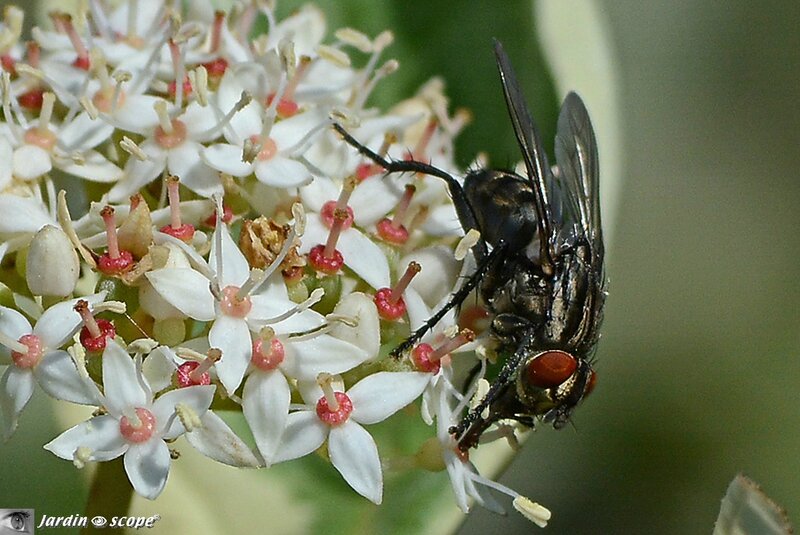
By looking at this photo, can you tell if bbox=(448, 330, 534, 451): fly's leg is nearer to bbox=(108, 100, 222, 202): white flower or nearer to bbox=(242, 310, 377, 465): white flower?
bbox=(242, 310, 377, 465): white flower

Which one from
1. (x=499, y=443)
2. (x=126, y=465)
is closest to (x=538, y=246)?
(x=499, y=443)

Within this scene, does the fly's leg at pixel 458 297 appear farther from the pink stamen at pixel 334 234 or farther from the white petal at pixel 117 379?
the white petal at pixel 117 379

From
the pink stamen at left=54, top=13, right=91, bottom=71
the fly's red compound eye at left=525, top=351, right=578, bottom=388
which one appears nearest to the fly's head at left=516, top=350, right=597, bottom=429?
the fly's red compound eye at left=525, top=351, right=578, bottom=388

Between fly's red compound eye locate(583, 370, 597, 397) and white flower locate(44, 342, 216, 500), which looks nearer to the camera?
white flower locate(44, 342, 216, 500)

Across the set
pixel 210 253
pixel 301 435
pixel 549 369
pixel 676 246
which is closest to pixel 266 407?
pixel 301 435

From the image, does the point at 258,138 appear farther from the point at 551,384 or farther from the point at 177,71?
the point at 551,384

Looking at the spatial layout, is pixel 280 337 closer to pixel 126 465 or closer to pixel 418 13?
pixel 126 465

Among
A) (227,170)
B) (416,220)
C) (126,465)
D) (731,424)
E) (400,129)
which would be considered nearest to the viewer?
(126,465)

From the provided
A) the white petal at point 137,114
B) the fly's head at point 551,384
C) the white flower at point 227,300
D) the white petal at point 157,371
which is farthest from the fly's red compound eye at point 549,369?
the white petal at point 137,114
